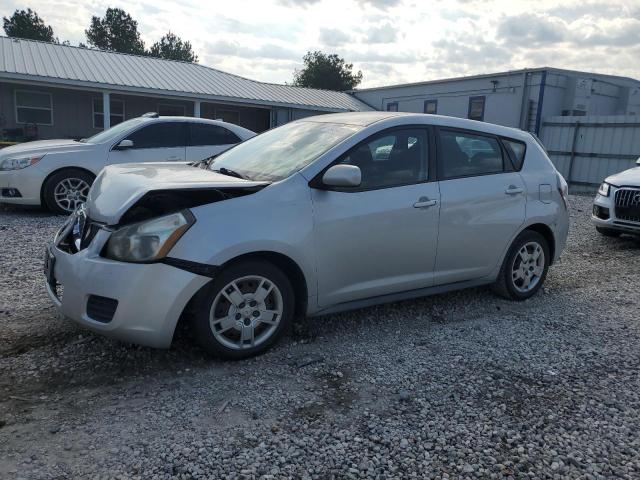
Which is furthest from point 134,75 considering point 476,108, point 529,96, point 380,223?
point 380,223

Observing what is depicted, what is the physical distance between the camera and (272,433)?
2.81 metres

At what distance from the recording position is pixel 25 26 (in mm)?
59750

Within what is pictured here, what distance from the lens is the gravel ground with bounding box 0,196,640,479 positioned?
2594 millimetres

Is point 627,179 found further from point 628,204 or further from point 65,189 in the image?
point 65,189

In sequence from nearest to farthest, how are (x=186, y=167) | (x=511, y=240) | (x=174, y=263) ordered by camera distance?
(x=174, y=263)
(x=186, y=167)
(x=511, y=240)

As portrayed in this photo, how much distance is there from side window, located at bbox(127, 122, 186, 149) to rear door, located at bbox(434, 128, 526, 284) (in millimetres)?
5739

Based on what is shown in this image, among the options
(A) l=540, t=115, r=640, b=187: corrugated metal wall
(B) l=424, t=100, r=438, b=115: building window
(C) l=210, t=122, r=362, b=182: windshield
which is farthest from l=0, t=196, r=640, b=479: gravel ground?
(B) l=424, t=100, r=438, b=115: building window

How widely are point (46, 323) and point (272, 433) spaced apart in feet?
7.38

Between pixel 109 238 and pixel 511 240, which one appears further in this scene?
pixel 511 240

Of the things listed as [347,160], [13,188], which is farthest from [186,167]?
[13,188]

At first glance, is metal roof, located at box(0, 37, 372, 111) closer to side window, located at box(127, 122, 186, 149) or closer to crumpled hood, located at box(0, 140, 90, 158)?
crumpled hood, located at box(0, 140, 90, 158)

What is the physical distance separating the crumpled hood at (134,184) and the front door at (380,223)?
0.63 m

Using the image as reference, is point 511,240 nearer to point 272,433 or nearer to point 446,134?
point 446,134

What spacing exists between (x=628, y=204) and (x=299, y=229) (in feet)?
21.1
